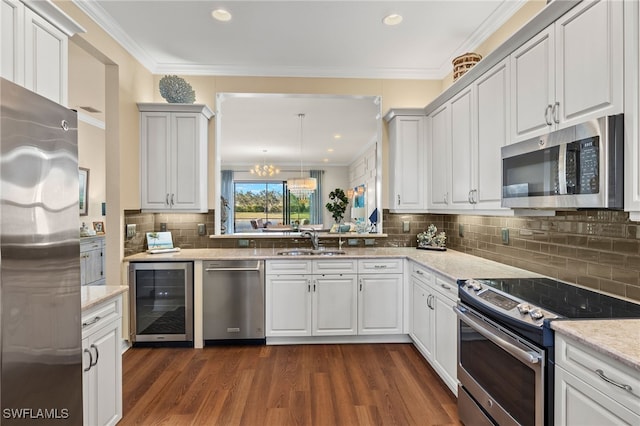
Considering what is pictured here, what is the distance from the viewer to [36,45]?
158cm

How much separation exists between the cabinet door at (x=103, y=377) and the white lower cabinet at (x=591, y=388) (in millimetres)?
2148

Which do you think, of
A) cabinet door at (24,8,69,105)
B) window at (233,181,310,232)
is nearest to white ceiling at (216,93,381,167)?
window at (233,181,310,232)

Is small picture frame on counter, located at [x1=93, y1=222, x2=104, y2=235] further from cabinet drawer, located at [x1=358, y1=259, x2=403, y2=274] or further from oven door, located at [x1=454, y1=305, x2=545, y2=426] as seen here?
oven door, located at [x1=454, y1=305, x2=545, y2=426]

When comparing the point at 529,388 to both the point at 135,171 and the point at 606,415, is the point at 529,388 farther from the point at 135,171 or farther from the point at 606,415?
the point at 135,171

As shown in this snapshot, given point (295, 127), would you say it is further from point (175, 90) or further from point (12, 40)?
point (12, 40)

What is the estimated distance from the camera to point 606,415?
3.56 ft

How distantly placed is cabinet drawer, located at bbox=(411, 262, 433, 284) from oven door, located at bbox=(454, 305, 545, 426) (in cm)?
69

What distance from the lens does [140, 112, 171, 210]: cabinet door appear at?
3418 mm

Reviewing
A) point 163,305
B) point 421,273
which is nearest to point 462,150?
point 421,273

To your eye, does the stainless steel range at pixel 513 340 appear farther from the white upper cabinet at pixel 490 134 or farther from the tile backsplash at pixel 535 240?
the white upper cabinet at pixel 490 134

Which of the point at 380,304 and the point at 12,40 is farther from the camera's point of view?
the point at 380,304

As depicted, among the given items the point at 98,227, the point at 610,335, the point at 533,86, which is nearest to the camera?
the point at 610,335

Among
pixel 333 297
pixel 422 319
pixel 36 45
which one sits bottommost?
pixel 422 319

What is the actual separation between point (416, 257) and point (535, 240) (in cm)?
103
